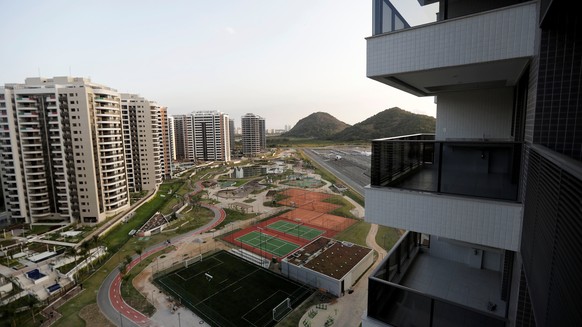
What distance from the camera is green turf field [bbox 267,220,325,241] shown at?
29.8 meters

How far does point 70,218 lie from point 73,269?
1332cm

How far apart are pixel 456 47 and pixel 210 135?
83.7m

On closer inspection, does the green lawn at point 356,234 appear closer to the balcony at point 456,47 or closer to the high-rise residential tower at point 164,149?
the balcony at point 456,47

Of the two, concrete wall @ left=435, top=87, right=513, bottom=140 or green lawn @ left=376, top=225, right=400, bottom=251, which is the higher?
concrete wall @ left=435, top=87, right=513, bottom=140

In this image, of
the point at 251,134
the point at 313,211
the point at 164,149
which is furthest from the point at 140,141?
the point at 251,134

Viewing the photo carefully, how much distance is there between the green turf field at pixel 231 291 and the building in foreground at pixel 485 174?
1359 centimetres

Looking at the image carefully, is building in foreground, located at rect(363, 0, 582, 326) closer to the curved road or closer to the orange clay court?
the curved road

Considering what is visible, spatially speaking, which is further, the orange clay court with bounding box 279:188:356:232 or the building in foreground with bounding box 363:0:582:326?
the orange clay court with bounding box 279:188:356:232

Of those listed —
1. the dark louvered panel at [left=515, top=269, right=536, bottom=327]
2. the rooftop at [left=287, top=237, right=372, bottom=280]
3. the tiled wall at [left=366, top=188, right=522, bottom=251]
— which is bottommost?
the rooftop at [left=287, top=237, right=372, bottom=280]

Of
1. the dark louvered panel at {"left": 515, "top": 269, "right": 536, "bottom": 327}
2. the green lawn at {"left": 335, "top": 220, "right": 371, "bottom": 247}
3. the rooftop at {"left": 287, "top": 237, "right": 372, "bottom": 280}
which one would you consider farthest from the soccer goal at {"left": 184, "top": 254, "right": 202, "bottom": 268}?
the dark louvered panel at {"left": 515, "top": 269, "right": 536, "bottom": 327}

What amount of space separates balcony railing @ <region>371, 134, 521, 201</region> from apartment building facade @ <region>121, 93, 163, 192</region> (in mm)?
47183

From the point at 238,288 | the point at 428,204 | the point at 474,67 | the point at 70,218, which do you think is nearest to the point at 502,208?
the point at 428,204

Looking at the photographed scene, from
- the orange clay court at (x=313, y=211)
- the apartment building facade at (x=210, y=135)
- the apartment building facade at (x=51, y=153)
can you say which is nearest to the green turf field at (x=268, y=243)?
the orange clay court at (x=313, y=211)

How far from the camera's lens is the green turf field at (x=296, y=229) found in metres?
29.8
